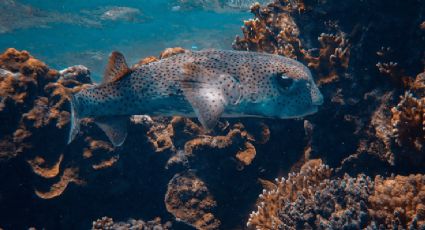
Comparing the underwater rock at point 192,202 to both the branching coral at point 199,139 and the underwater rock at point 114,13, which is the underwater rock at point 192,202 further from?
the underwater rock at point 114,13

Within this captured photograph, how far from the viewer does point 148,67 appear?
5.38m

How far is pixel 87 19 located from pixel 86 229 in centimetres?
3360

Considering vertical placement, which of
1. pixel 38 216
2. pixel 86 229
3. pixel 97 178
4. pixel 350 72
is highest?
pixel 350 72

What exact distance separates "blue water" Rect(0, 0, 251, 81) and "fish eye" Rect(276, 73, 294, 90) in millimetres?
26262

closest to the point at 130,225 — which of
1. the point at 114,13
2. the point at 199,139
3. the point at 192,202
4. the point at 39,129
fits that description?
the point at 192,202

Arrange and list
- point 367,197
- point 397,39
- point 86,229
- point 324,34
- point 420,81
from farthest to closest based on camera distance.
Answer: point 86,229 → point 324,34 → point 397,39 → point 420,81 → point 367,197

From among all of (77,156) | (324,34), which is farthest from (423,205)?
(77,156)

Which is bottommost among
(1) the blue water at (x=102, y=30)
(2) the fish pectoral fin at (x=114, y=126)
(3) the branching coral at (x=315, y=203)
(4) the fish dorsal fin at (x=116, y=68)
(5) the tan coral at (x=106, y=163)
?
(1) the blue water at (x=102, y=30)

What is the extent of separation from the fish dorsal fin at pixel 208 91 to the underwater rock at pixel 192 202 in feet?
4.93

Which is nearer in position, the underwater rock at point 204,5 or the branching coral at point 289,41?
the branching coral at point 289,41

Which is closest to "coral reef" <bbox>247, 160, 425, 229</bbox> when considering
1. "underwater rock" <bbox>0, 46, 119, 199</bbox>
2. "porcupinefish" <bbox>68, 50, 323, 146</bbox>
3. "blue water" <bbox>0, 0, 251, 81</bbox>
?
"porcupinefish" <bbox>68, 50, 323, 146</bbox>

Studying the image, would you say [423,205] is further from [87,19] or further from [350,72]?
[87,19]

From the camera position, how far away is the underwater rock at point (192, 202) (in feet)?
16.8

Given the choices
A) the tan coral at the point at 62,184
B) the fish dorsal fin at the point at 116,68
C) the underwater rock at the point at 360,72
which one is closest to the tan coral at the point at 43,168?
the tan coral at the point at 62,184
